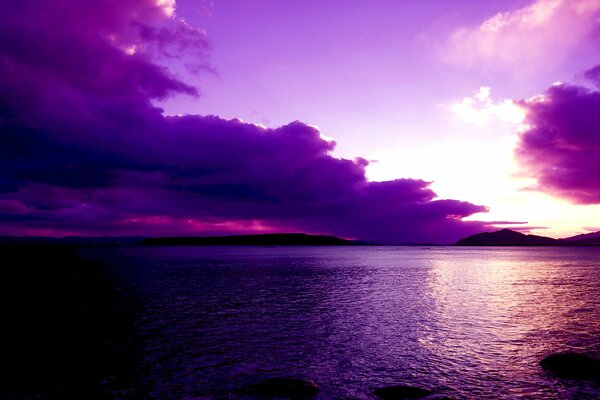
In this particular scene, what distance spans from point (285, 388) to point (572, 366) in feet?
56.8

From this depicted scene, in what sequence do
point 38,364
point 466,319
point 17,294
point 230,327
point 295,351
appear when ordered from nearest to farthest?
1. point 38,364
2. point 295,351
3. point 230,327
4. point 466,319
5. point 17,294

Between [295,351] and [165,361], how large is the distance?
8873 millimetres

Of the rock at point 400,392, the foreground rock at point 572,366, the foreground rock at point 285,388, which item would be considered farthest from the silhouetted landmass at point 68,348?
the foreground rock at point 572,366

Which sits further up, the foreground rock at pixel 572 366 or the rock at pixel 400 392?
the foreground rock at pixel 572 366

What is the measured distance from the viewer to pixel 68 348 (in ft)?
90.2

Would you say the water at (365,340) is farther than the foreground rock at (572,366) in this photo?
No

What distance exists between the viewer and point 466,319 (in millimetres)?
40031

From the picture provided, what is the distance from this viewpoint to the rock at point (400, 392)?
19.5 metres

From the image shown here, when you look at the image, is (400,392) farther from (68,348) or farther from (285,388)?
(68,348)

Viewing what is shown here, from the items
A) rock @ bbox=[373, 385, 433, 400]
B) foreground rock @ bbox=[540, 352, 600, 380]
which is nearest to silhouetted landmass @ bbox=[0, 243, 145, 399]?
rock @ bbox=[373, 385, 433, 400]

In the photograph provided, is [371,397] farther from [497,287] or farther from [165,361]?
[497,287]

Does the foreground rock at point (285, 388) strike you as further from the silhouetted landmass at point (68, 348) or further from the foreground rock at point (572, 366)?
the foreground rock at point (572, 366)

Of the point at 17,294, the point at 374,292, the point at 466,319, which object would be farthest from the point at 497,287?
the point at 17,294

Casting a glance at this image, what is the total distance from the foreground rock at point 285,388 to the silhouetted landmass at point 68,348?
19.1 ft
